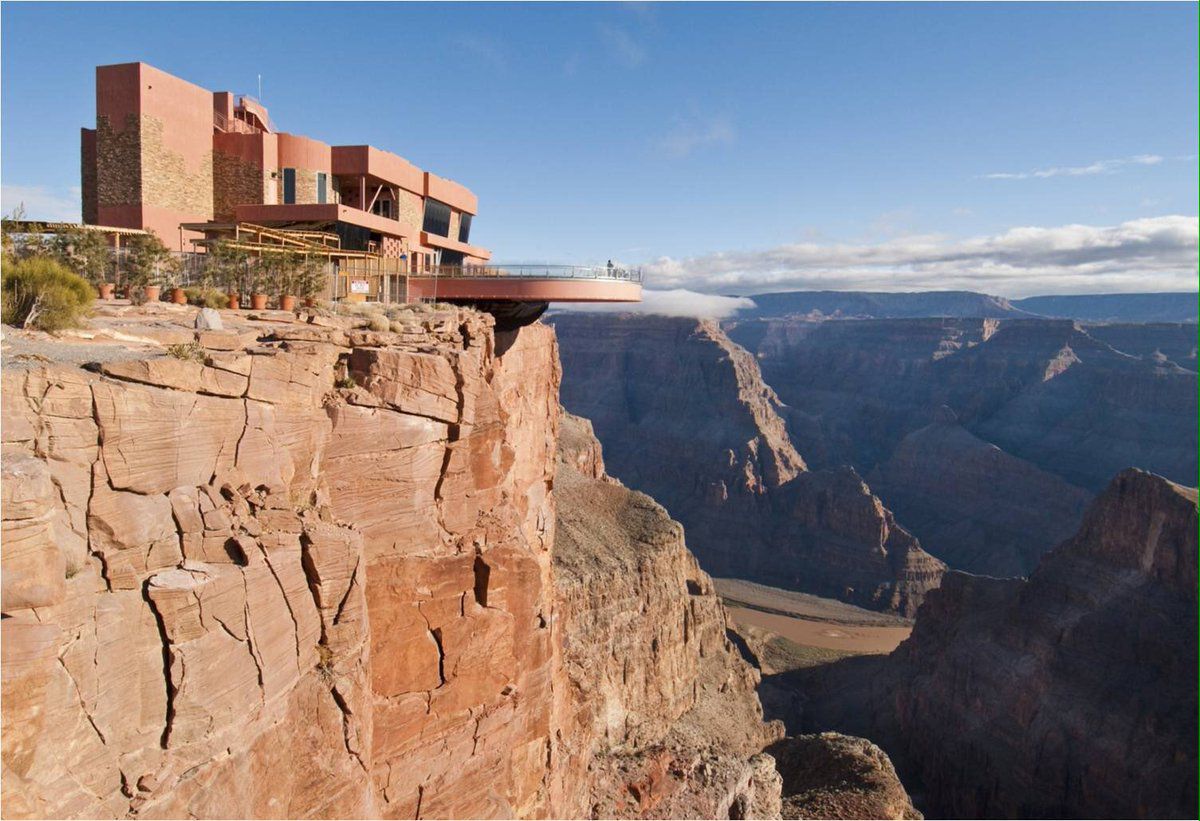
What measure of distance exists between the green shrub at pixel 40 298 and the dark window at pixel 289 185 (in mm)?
21584

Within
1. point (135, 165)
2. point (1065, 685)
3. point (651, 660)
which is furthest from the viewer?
point (1065, 685)

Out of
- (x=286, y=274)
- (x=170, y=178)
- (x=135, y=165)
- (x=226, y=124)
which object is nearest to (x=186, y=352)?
(x=286, y=274)

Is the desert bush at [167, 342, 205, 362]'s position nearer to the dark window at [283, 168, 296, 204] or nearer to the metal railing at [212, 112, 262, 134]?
the dark window at [283, 168, 296, 204]

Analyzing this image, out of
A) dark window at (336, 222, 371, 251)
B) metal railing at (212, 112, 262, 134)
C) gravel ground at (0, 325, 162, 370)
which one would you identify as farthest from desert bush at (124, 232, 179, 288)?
metal railing at (212, 112, 262, 134)

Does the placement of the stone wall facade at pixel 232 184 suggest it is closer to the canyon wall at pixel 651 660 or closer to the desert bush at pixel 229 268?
the desert bush at pixel 229 268

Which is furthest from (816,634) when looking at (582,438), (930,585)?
(582,438)

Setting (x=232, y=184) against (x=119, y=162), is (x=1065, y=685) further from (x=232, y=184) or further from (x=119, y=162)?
(x=119, y=162)

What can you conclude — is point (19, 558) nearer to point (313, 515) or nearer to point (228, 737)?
point (228, 737)

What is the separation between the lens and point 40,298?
545 inches

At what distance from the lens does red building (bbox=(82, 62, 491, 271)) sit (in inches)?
1265

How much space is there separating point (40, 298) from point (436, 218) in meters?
30.0

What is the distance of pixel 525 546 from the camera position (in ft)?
57.3

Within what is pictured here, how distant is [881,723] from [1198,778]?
985 inches

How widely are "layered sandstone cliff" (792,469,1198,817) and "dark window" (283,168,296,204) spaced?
208 ft
